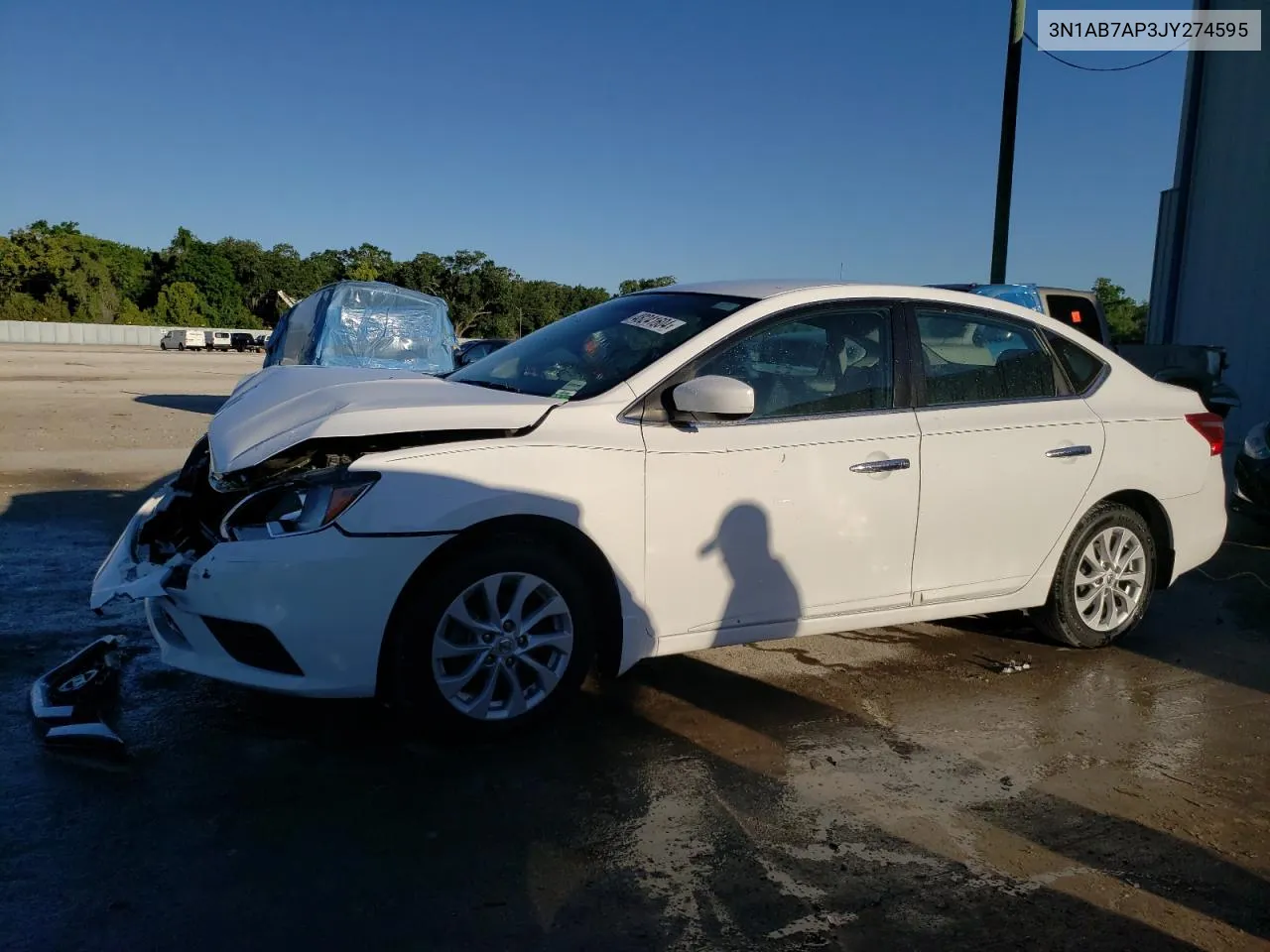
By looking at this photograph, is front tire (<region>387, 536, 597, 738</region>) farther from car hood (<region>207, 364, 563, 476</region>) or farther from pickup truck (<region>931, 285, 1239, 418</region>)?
pickup truck (<region>931, 285, 1239, 418</region>)

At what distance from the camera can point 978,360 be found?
4691 millimetres

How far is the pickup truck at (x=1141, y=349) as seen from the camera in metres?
11.0

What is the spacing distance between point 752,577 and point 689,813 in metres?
1.04

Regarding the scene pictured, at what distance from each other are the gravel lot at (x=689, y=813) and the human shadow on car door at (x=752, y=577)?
1.27 feet

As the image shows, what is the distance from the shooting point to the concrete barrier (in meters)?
69.6

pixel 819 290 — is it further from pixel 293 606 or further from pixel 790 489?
pixel 293 606

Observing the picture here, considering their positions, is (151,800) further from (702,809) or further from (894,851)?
(894,851)

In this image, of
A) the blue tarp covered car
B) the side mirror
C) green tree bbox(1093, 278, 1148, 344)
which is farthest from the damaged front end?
green tree bbox(1093, 278, 1148, 344)

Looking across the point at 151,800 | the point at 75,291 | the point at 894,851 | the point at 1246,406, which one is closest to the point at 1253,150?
the point at 1246,406

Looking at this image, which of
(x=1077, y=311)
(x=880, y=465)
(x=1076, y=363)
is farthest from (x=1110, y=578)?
(x=1077, y=311)

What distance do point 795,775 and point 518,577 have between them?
119cm

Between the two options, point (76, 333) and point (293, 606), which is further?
point (76, 333)

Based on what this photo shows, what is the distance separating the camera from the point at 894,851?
303cm

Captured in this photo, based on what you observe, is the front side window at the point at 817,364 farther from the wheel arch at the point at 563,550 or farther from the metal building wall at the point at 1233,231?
the metal building wall at the point at 1233,231
